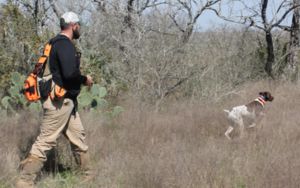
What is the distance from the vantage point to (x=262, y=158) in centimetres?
349

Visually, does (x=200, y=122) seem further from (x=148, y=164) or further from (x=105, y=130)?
(x=148, y=164)

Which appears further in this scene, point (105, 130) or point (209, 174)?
point (105, 130)

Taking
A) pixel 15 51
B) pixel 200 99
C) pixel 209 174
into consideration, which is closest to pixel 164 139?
pixel 209 174

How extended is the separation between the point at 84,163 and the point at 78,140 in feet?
1.01

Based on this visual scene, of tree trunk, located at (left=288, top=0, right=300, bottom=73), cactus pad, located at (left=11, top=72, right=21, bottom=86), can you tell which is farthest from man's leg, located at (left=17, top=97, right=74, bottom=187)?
tree trunk, located at (left=288, top=0, right=300, bottom=73)

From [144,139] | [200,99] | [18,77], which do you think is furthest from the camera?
[200,99]

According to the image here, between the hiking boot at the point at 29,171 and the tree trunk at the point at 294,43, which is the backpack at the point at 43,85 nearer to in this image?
the hiking boot at the point at 29,171

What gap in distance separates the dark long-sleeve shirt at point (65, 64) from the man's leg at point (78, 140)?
364 mm

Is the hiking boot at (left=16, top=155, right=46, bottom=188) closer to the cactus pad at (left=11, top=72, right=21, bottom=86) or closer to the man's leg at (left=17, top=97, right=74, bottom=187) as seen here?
the man's leg at (left=17, top=97, right=74, bottom=187)

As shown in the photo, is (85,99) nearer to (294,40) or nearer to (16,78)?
(16,78)

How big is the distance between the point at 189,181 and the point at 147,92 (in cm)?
362

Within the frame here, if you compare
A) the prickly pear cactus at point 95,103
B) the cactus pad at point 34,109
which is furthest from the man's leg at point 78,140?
the cactus pad at point 34,109

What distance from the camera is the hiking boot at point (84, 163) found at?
3086 mm

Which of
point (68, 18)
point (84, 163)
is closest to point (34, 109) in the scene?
point (84, 163)
